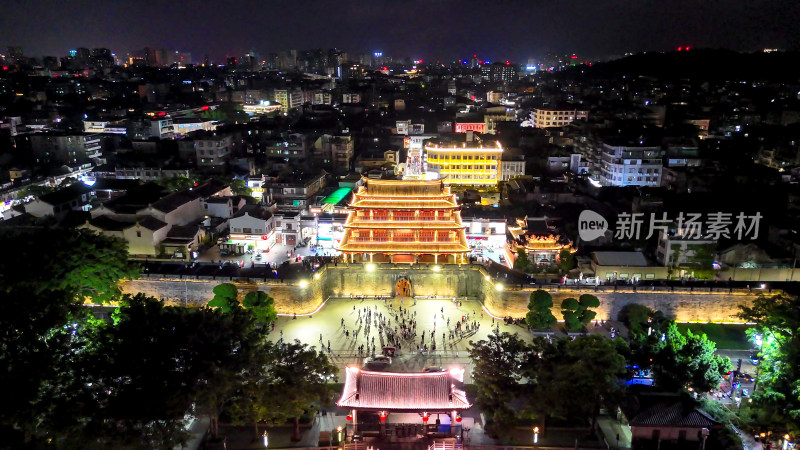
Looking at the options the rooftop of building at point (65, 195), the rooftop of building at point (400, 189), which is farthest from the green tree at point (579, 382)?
the rooftop of building at point (65, 195)

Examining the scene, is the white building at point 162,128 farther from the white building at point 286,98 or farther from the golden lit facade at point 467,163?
the golden lit facade at point 467,163

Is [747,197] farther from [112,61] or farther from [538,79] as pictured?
[112,61]

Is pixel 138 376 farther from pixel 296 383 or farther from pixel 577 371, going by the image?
pixel 577 371

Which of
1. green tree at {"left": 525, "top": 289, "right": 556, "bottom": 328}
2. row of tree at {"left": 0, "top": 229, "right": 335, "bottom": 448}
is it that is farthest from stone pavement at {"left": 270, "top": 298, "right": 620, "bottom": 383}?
row of tree at {"left": 0, "top": 229, "right": 335, "bottom": 448}

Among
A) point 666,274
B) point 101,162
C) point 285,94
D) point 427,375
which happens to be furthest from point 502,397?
point 285,94

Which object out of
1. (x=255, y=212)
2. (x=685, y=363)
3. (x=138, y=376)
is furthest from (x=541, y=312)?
(x=255, y=212)
